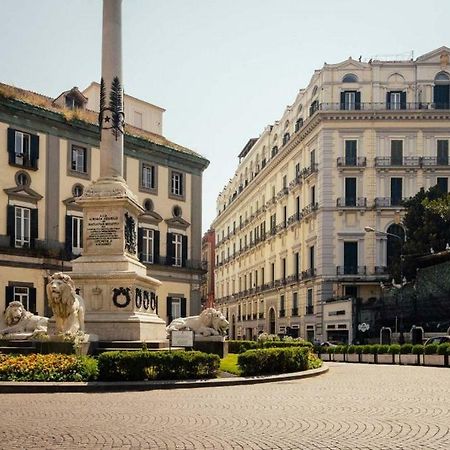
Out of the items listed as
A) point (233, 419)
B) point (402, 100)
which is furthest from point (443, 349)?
point (402, 100)

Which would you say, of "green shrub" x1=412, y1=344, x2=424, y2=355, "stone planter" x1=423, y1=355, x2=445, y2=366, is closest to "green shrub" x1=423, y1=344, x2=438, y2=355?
"stone planter" x1=423, y1=355, x2=445, y2=366

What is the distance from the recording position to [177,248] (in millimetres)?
54500

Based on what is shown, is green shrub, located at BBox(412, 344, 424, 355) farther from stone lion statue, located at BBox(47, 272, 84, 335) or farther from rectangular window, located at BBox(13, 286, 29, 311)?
rectangular window, located at BBox(13, 286, 29, 311)

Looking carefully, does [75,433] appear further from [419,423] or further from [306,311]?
[306,311]

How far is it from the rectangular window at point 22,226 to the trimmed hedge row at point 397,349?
19.1m

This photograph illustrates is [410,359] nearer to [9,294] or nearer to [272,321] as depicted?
[9,294]

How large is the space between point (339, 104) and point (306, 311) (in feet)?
62.1

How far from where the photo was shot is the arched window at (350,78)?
64.0 metres

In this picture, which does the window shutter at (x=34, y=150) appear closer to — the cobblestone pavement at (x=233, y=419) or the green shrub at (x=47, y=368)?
the green shrub at (x=47, y=368)

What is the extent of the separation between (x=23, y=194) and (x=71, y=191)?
393 cm

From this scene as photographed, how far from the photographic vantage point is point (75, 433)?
10477 mm

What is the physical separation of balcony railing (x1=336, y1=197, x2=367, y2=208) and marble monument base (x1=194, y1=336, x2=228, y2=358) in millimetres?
36704

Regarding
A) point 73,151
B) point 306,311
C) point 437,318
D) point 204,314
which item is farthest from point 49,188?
point 306,311

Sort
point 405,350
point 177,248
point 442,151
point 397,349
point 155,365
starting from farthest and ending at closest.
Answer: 1. point 442,151
2. point 177,248
3. point 397,349
4. point 405,350
5. point 155,365
